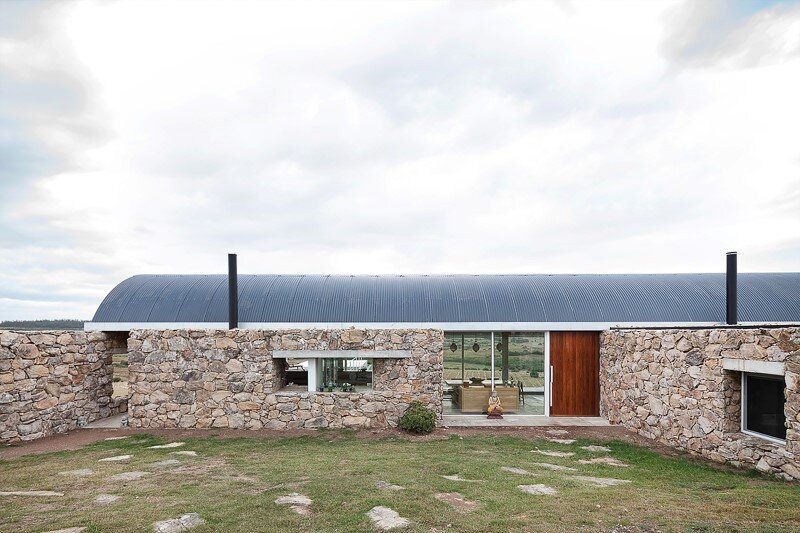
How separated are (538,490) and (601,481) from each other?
1516mm

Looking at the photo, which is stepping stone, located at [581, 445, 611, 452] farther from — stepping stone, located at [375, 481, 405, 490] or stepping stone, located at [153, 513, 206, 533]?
stepping stone, located at [153, 513, 206, 533]

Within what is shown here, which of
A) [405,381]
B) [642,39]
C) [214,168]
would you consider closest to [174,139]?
[214,168]

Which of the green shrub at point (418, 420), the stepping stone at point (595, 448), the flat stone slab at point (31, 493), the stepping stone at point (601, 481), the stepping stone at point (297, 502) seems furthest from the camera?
the green shrub at point (418, 420)

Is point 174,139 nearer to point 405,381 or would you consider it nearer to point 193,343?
point 193,343

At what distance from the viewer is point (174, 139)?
14992 millimetres

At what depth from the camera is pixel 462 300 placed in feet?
50.4

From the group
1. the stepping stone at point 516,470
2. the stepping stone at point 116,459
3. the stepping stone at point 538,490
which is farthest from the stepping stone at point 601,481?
the stepping stone at point 116,459

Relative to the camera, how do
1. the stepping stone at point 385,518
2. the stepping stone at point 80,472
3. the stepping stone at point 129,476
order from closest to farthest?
the stepping stone at point 385,518, the stepping stone at point 129,476, the stepping stone at point 80,472

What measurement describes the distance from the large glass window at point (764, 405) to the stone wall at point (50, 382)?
54.0 ft

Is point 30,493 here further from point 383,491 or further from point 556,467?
point 556,467

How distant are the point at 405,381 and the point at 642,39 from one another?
12.0 m

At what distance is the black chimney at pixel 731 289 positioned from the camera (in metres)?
13.6

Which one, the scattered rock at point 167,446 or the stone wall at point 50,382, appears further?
the stone wall at point 50,382

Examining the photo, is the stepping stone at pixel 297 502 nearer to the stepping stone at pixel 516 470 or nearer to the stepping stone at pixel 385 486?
the stepping stone at pixel 385 486
